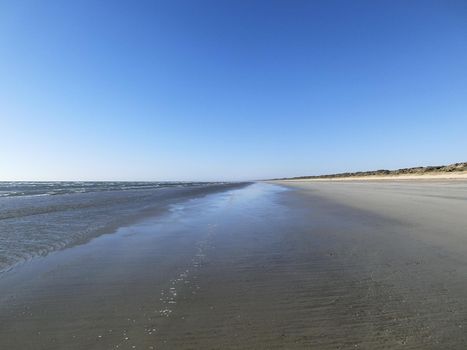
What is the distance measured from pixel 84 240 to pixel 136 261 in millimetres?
3334

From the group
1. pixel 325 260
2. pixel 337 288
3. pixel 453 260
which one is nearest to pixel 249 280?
pixel 337 288

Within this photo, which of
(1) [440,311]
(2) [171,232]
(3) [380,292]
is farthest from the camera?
(2) [171,232]

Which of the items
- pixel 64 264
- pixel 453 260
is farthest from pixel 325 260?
pixel 64 264

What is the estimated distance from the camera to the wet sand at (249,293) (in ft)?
11.1

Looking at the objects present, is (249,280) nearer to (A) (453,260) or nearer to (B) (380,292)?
(B) (380,292)

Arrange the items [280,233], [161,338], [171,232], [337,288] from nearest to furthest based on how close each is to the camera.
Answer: [161,338]
[337,288]
[280,233]
[171,232]

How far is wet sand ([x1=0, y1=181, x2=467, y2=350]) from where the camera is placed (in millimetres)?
3387

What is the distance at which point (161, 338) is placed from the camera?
342 centimetres

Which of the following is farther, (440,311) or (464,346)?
(440,311)

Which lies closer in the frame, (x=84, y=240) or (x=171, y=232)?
(x=84, y=240)

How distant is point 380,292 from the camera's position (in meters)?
4.42

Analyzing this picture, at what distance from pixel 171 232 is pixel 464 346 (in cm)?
817

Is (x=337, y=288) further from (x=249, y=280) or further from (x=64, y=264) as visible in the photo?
(x=64, y=264)

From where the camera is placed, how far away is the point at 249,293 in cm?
470
